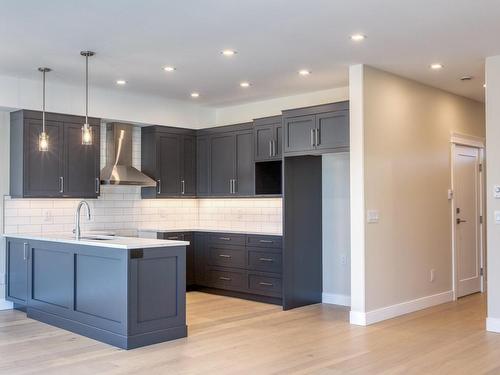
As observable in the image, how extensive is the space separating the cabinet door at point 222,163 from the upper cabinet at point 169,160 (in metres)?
0.35

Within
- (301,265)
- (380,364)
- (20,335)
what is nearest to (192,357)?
(380,364)

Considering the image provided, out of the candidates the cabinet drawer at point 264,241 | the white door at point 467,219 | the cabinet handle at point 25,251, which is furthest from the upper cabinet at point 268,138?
the cabinet handle at point 25,251

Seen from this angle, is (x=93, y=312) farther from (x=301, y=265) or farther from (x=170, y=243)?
(x=301, y=265)

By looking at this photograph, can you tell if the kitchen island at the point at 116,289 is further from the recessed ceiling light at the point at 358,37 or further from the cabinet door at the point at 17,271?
the recessed ceiling light at the point at 358,37

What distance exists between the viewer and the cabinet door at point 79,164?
6.82 meters

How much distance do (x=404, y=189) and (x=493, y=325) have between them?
68.1 inches

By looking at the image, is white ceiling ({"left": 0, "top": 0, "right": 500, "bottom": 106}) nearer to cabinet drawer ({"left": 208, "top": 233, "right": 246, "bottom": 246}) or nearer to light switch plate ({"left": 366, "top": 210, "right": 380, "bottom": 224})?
light switch plate ({"left": 366, "top": 210, "right": 380, "bottom": 224})

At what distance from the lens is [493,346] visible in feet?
16.2

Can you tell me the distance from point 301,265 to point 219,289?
1.42 metres

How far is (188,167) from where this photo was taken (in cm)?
817

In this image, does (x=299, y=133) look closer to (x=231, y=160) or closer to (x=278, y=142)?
(x=278, y=142)

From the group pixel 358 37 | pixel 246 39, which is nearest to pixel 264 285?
pixel 246 39

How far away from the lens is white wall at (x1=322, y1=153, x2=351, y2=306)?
692 centimetres

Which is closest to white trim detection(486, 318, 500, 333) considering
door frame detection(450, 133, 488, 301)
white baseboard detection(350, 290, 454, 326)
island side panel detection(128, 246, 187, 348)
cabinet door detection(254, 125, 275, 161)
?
white baseboard detection(350, 290, 454, 326)
